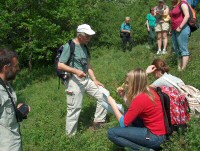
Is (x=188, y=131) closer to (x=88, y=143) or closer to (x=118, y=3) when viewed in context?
(x=88, y=143)

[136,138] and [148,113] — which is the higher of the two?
[148,113]

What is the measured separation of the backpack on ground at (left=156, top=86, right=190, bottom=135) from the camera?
4.27 meters

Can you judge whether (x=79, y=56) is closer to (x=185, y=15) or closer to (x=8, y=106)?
(x=8, y=106)

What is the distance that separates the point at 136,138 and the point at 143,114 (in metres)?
0.36

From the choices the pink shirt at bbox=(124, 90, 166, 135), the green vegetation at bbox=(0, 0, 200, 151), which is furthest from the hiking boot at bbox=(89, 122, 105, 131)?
the pink shirt at bbox=(124, 90, 166, 135)

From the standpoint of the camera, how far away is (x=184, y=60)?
7578mm

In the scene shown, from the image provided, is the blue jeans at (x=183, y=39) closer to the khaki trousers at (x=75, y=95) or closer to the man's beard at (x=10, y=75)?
the khaki trousers at (x=75, y=95)

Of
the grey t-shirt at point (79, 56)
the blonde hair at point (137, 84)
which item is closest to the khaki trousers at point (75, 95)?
the grey t-shirt at point (79, 56)

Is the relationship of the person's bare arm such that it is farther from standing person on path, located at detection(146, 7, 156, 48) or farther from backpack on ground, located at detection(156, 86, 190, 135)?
standing person on path, located at detection(146, 7, 156, 48)

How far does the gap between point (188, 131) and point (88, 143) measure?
75.5 inches

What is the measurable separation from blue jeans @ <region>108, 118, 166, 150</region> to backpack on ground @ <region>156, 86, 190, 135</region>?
22cm

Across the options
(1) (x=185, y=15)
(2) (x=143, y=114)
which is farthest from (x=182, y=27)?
(2) (x=143, y=114)

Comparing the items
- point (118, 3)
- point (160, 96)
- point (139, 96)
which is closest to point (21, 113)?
point (139, 96)

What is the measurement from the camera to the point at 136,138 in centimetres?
437
